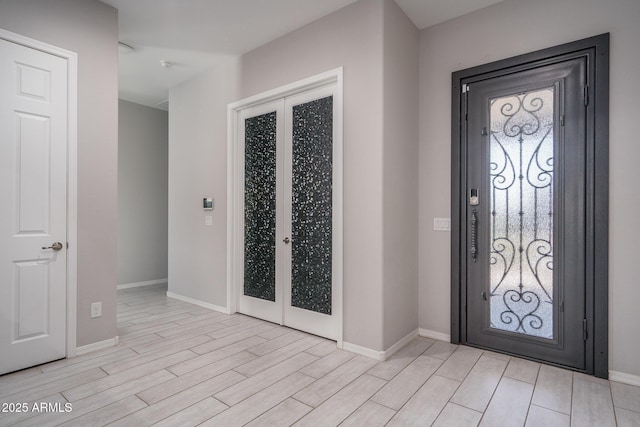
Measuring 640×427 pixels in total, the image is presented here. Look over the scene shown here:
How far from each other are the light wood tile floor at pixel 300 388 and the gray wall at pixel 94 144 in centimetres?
47

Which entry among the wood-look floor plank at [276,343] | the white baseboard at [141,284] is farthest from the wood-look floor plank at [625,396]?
the white baseboard at [141,284]

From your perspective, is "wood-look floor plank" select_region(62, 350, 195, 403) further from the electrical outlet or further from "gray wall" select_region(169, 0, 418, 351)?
"gray wall" select_region(169, 0, 418, 351)

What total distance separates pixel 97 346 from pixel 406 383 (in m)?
2.52

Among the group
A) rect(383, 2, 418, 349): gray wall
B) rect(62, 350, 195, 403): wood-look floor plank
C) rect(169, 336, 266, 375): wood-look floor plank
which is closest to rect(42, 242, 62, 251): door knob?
rect(62, 350, 195, 403): wood-look floor plank

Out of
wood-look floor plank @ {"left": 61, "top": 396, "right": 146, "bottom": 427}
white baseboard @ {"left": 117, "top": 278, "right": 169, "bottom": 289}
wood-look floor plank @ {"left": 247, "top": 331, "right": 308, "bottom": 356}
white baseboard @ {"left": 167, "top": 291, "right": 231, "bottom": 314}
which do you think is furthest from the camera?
white baseboard @ {"left": 117, "top": 278, "right": 169, "bottom": 289}

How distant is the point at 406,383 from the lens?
2.34 metres

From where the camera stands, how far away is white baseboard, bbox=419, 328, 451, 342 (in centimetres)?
312

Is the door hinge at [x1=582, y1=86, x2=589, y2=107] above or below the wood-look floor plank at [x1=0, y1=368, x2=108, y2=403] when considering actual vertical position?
above

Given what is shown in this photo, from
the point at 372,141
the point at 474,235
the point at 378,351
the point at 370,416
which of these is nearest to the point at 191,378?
the point at 370,416

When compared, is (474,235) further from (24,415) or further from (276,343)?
(24,415)

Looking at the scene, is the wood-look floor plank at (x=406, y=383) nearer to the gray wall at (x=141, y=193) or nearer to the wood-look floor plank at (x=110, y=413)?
the wood-look floor plank at (x=110, y=413)

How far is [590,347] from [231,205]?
11.4ft

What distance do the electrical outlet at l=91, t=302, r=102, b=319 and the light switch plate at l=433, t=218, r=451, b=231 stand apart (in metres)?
3.02

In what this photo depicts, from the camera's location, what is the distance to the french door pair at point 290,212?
10.2 feet
